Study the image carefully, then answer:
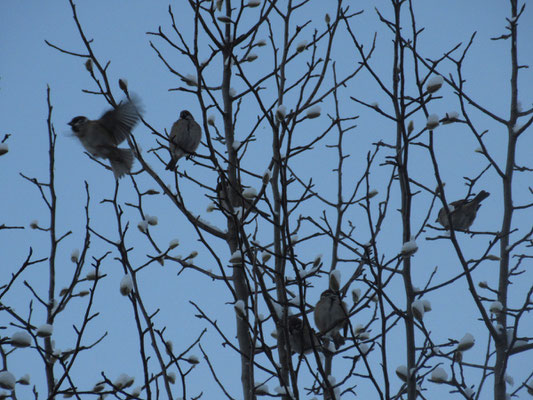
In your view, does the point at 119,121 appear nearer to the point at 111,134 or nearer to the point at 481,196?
the point at 111,134

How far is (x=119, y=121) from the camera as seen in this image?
541 cm

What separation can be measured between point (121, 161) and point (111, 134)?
26cm

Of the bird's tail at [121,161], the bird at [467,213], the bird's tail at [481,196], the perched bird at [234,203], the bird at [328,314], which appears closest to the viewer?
the perched bird at [234,203]

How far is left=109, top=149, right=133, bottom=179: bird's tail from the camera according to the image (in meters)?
5.43

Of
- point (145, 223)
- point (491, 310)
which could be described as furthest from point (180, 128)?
point (491, 310)

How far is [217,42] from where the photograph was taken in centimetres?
414

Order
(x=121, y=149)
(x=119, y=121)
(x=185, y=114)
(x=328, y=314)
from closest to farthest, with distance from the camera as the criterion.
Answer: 1. (x=328, y=314)
2. (x=119, y=121)
3. (x=121, y=149)
4. (x=185, y=114)

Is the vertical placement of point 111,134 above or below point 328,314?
above

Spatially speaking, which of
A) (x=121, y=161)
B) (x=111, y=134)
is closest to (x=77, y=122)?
(x=111, y=134)

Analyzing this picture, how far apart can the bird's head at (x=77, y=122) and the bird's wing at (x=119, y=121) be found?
0.26 metres

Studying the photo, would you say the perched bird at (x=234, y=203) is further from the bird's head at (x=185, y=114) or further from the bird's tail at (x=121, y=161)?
the bird's head at (x=185, y=114)

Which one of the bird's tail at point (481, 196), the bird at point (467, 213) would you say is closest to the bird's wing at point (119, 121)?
the bird at point (467, 213)

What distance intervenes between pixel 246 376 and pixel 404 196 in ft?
4.64

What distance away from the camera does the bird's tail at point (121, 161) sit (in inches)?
214
